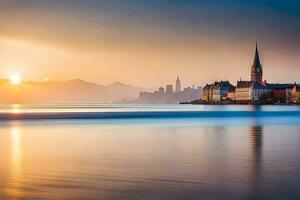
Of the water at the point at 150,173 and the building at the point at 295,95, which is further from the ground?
the building at the point at 295,95

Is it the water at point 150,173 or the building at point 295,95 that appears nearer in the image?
the water at point 150,173

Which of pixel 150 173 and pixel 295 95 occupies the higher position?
pixel 295 95

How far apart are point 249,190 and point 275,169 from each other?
12.8ft

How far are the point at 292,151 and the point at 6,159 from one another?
12.5 metres

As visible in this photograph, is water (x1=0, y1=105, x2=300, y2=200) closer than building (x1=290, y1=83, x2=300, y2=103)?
Yes

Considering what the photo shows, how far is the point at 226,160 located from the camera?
16703 millimetres

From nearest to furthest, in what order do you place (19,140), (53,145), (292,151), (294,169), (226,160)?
1. (294,169)
2. (226,160)
3. (292,151)
4. (53,145)
5. (19,140)

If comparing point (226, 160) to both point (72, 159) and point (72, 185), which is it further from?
point (72, 185)

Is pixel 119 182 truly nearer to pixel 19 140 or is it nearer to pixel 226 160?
pixel 226 160

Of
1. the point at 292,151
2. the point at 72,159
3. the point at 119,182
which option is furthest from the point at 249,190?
the point at 292,151

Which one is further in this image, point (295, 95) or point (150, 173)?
point (295, 95)

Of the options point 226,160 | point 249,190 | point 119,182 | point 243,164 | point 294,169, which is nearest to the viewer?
point 249,190

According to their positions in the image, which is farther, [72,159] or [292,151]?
[292,151]

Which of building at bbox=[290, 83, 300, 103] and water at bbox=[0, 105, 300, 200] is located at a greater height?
building at bbox=[290, 83, 300, 103]
